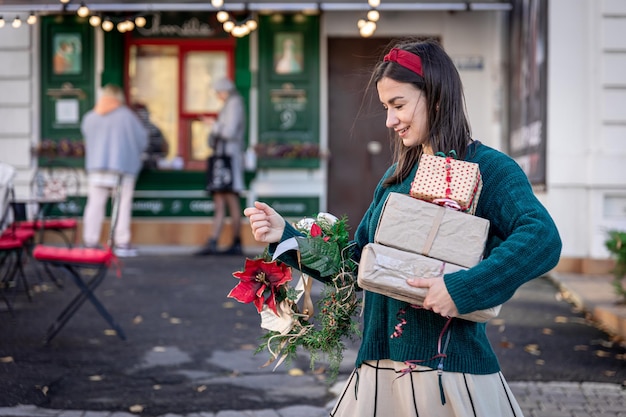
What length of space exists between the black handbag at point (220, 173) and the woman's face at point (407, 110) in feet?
33.3

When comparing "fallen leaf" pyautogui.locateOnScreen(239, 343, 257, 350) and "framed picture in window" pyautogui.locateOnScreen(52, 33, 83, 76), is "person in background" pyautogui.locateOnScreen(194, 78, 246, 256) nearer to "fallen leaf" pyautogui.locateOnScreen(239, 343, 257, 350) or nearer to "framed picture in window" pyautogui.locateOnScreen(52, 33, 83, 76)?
"framed picture in window" pyautogui.locateOnScreen(52, 33, 83, 76)

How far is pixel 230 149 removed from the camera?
1263 cm

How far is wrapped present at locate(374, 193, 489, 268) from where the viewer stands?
228 centimetres

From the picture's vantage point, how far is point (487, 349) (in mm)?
2477

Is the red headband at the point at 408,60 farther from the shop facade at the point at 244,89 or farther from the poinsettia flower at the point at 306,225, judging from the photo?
the shop facade at the point at 244,89

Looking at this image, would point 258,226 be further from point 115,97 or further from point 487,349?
point 115,97

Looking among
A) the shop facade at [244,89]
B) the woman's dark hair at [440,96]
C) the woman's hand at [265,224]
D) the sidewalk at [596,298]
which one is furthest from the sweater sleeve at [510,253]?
the shop facade at [244,89]

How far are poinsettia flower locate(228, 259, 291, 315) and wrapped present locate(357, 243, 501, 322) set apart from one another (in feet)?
1.37

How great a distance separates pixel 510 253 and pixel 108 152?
34.5 ft

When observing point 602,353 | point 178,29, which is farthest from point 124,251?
point 602,353

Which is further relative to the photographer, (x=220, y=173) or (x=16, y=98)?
(x=16, y=98)

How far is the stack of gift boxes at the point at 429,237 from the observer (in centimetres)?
227

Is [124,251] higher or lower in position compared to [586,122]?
lower

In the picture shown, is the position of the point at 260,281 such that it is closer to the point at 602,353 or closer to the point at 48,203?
→ the point at 602,353
